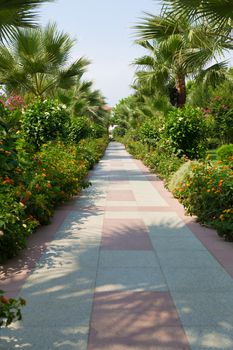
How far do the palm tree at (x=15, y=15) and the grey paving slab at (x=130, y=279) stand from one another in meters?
3.51

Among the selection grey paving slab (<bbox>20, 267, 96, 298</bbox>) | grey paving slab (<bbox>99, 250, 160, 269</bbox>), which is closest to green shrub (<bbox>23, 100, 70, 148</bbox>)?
grey paving slab (<bbox>99, 250, 160, 269</bbox>)

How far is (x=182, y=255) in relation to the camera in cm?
446

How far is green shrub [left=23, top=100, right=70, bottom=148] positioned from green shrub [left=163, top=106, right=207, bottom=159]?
320 cm

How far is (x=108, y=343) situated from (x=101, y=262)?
1665 millimetres

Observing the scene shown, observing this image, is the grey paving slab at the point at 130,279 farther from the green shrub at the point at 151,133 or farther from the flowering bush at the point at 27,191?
the green shrub at the point at 151,133

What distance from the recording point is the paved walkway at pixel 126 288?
2623 mm

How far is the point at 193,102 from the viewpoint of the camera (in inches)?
827

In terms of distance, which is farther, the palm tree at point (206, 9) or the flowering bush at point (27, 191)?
the palm tree at point (206, 9)

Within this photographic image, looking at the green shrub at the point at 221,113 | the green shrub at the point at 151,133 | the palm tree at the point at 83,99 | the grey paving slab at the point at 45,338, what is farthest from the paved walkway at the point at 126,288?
the green shrub at the point at 221,113

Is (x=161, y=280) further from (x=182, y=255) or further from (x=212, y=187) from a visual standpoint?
(x=212, y=187)

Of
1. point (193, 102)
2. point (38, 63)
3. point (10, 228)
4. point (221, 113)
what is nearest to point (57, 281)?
point (10, 228)

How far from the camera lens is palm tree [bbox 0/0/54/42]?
15.6ft

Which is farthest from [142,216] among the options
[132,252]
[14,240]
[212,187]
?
[14,240]

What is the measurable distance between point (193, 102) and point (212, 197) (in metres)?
16.2
